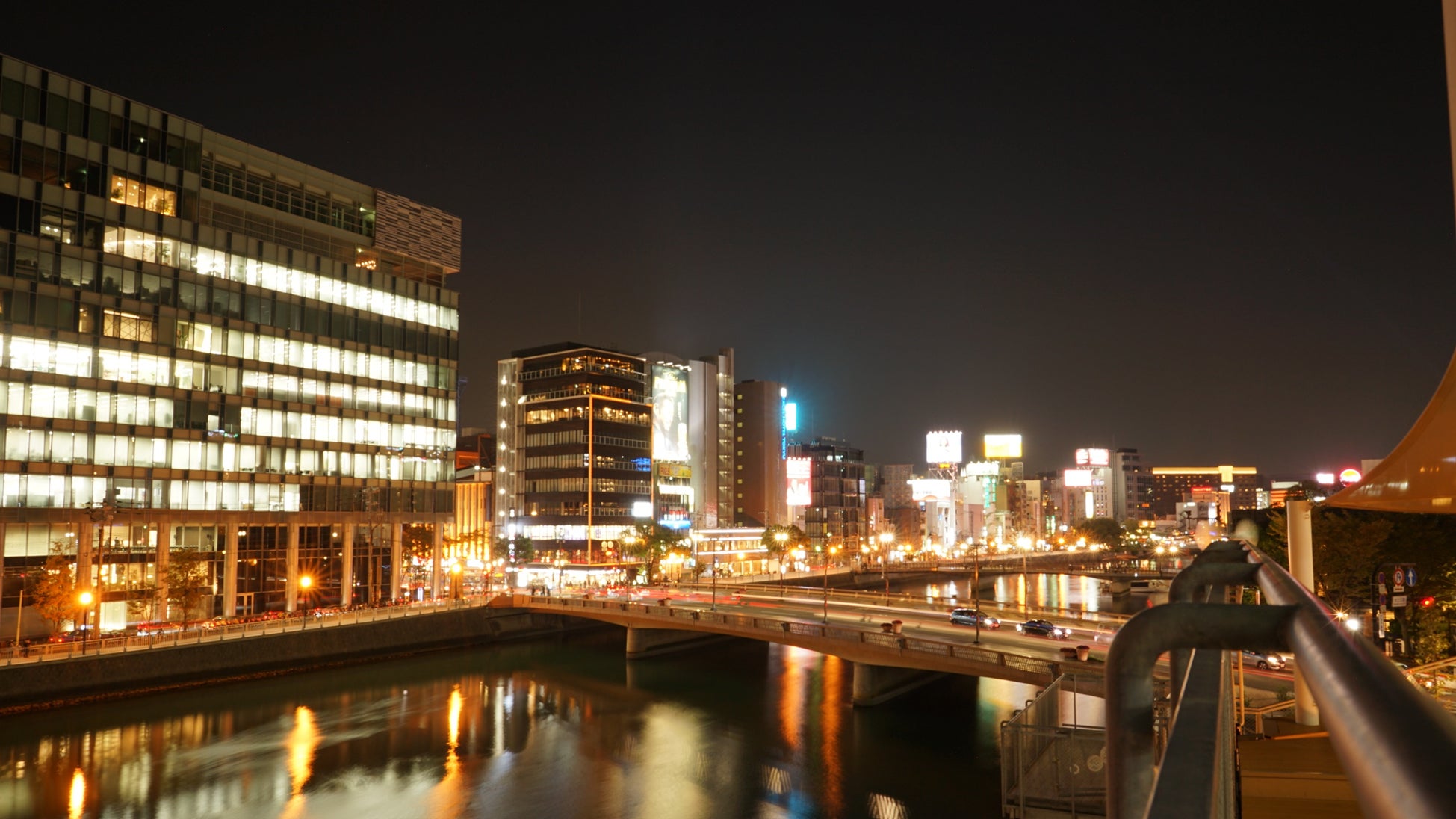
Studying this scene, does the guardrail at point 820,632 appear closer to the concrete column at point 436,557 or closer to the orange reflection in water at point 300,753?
the concrete column at point 436,557

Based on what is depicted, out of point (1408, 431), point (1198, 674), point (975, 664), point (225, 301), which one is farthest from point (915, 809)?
point (225, 301)

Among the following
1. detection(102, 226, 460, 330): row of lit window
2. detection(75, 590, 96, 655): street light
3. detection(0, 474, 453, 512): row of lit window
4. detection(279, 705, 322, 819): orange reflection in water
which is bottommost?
detection(279, 705, 322, 819): orange reflection in water

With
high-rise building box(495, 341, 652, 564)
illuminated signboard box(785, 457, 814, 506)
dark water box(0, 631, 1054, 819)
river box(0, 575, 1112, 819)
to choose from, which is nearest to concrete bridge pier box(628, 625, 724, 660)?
river box(0, 575, 1112, 819)

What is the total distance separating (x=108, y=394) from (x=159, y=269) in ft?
31.0

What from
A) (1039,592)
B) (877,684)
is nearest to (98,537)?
(877,684)

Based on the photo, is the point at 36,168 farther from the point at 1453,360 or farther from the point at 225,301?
the point at 1453,360

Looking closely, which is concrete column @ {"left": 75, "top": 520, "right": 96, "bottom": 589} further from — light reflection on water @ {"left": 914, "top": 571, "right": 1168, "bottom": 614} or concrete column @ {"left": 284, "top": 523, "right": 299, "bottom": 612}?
light reflection on water @ {"left": 914, "top": 571, "right": 1168, "bottom": 614}

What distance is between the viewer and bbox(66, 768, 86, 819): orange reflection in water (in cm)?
3494

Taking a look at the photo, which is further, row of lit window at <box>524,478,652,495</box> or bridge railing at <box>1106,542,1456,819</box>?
row of lit window at <box>524,478,652,495</box>

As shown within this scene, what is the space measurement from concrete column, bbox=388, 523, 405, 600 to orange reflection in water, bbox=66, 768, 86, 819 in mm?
39456

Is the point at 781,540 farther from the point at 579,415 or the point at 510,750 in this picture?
the point at 510,750

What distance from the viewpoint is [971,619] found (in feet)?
216

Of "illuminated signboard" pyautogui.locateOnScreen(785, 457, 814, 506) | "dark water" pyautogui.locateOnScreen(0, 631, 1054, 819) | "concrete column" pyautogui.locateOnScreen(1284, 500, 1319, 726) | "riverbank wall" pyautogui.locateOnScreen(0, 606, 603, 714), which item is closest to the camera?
"concrete column" pyautogui.locateOnScreen(1284, 500, 1319, 726)

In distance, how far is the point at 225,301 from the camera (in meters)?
69.8
